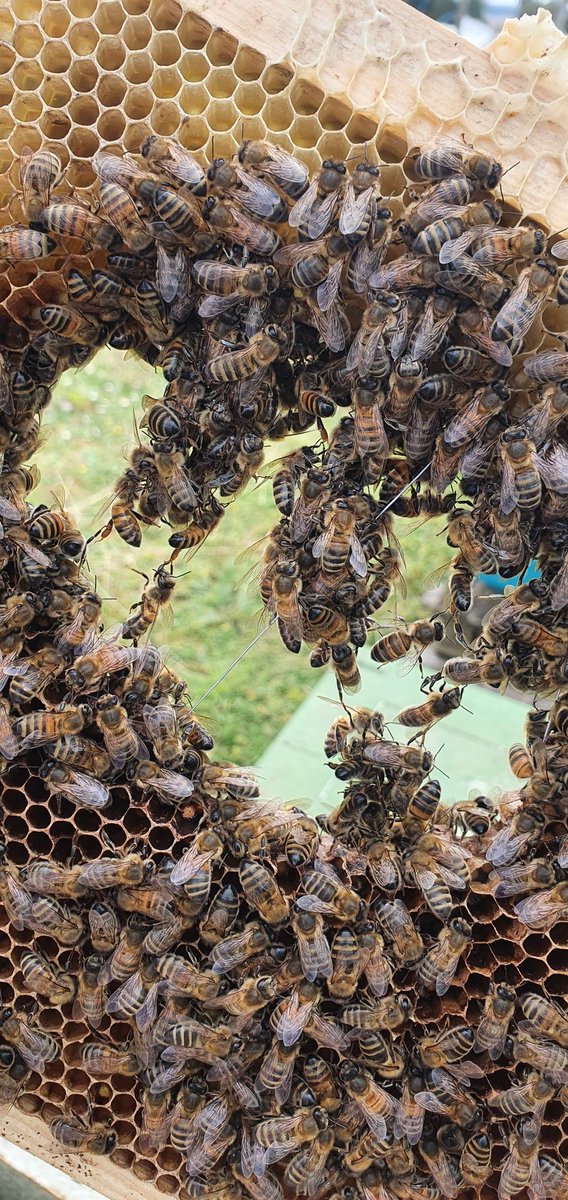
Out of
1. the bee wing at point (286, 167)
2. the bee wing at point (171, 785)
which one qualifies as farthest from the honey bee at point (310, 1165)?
the bee wing at point (286, 167)

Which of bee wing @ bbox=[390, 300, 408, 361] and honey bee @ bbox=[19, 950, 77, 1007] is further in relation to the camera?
honey bee @ bbox=[19, 950, 77, 1007]

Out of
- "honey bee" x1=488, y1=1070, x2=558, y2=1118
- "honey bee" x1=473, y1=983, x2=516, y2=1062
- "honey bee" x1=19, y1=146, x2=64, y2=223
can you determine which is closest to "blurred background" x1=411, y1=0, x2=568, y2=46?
"honey bee" x1=19, y1=146, x2=64, y2=223

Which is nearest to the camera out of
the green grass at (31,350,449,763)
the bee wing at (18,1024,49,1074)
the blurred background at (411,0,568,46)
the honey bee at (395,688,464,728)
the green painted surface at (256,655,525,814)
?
the bee wing at (18,1024,49,1074)

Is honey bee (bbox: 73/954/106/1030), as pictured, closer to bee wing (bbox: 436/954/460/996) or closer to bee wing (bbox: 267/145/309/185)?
bee wing (bbox: 436/954/460/996)

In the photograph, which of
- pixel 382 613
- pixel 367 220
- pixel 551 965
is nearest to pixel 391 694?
pixel 382 613

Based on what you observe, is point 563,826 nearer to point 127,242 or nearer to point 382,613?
point 382,613

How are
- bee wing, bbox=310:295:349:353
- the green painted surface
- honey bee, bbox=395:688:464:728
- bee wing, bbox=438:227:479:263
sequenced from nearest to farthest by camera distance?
bee wing, bbox=438:227:479:263 → bee wing, bbox=310:295:349:353 → honey bee, bbox=395:688:464:728 → the green painted surface
